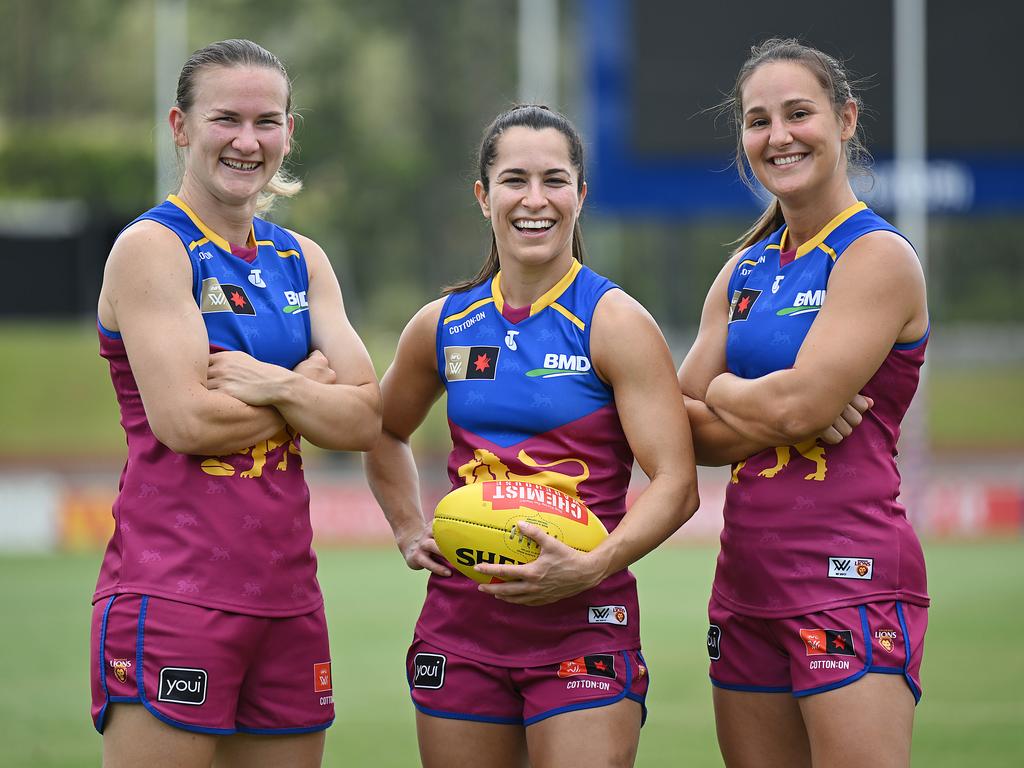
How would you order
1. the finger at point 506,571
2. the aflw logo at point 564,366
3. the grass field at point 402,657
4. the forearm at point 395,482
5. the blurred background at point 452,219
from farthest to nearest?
the blurred background at point 452,219
the grass field at point 402,657
the forearm at point 395,482
the aflw logo at point 564,366
the finger at point 506,571

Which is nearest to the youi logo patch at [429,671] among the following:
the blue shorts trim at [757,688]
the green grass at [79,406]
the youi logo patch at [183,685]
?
the youi logo patch at [183,685]

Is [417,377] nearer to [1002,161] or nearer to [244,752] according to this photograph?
[244,752]

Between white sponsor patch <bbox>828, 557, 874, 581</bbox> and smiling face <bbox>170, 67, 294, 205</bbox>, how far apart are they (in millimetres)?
1808

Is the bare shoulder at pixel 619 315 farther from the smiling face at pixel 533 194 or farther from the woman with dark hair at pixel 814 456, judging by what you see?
the woman with dark hair at pixel 814 456

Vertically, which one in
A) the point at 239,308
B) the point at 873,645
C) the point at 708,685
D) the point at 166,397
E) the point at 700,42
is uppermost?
the point at 700,42

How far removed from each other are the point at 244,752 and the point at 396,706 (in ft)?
15.0

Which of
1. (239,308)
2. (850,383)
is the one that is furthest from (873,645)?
(239,308)

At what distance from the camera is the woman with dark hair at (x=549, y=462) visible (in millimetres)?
3559

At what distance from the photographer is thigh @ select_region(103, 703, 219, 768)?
3338 millimetres

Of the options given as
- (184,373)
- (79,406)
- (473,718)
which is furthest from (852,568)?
(79,406)

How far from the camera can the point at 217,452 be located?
346 cm

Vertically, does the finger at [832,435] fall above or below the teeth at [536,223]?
below

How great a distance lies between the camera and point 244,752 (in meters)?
3.58

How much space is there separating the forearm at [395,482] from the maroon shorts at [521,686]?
0.51 m
